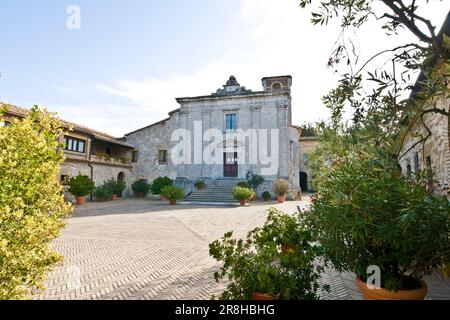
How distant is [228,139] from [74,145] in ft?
43.8

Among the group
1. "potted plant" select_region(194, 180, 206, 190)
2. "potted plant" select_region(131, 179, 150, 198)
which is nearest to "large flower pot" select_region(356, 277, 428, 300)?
"potted plant" select_region(194, 180, 206, 190)

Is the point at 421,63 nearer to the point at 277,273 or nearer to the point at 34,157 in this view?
the point at 277,273

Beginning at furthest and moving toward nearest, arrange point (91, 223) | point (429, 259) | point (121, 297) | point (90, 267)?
point (91, 223)
point (90, 267)
point (121, 297)
point (429, 259)

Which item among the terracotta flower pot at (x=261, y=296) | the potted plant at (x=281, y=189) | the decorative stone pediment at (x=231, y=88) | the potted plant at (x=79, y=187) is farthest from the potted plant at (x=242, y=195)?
the terracotta flower pot at (x=261, y=296)

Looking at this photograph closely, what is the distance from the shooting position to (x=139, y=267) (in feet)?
18.1

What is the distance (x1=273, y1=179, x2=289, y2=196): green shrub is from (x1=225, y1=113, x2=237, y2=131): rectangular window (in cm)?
699

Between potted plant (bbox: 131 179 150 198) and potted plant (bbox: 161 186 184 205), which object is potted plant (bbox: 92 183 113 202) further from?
potted plant (bbox: 161 186 184 205)

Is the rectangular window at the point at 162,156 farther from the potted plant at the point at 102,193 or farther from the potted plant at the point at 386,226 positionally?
the potted plant at the point at 386,226

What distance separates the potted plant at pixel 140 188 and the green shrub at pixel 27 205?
21702mm

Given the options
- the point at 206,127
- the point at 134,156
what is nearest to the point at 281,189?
the point at 206,127

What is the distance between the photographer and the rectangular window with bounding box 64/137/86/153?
19484 mm

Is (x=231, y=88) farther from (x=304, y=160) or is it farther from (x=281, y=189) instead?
(x=304, y=160)

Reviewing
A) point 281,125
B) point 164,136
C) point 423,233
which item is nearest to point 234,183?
point 281,125
